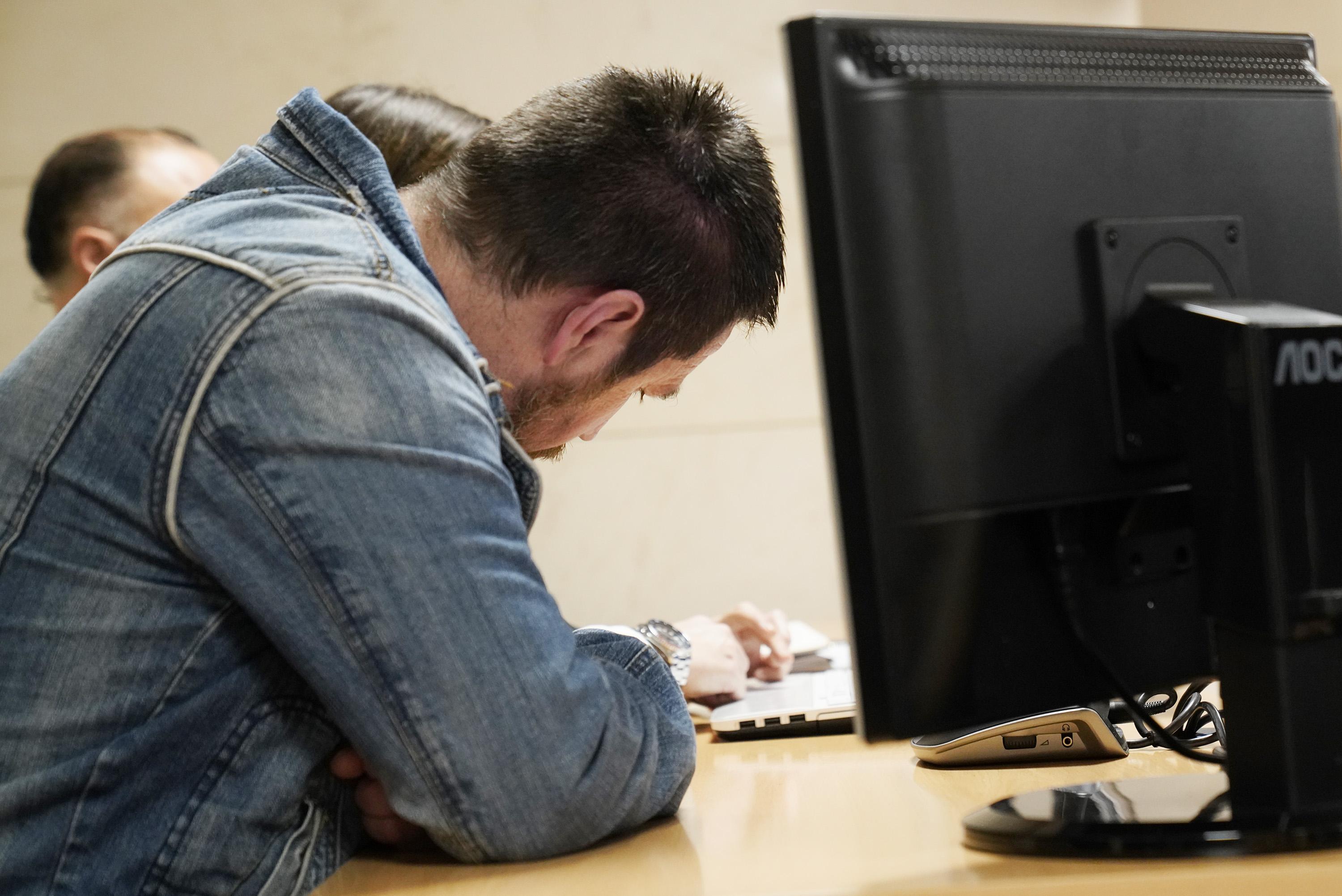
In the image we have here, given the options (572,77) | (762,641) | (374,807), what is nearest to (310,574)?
(374,807)

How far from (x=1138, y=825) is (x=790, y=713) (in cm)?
56

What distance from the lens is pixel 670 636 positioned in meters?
1.32

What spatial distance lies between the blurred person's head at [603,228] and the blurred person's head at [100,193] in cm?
135

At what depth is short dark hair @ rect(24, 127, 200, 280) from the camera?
224 centimetres

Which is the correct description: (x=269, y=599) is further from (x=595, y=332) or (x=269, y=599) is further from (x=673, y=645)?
(x=673, y=645)

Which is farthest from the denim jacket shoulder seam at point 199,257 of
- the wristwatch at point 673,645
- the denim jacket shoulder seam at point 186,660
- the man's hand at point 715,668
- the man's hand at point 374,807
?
the man's hand at point 715,668

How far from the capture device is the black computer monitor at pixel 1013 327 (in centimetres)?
66

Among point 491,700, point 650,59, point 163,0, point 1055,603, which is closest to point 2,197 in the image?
point 163,0

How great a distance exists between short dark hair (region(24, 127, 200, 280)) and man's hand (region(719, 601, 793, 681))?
1.44 metres

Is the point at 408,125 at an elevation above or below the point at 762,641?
above

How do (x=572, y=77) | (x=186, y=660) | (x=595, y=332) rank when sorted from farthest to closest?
(x=572, y=77) < (x=595, y=332) < (x=186, y=660)

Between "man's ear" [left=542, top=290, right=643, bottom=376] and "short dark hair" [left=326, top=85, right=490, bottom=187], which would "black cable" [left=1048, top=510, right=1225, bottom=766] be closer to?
"man's ear" [left=542, top=290, right=643, bottom=376]

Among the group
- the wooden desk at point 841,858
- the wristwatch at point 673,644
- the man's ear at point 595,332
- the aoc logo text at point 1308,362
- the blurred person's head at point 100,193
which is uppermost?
the blurred person's head at point 100,193

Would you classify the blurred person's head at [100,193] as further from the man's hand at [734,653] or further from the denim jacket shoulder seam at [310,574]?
the denim jacket shoulder seam at [310,574]
